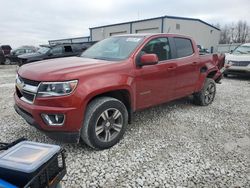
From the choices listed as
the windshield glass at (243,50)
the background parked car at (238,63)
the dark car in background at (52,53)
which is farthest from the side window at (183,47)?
the dark car in background at (52,53)

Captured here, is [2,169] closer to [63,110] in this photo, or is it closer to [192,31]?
[63,110]

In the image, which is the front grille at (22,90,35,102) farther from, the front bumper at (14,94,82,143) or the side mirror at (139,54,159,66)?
the side mirror at (139,54,159,66)

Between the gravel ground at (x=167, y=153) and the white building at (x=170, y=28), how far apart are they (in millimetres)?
18113

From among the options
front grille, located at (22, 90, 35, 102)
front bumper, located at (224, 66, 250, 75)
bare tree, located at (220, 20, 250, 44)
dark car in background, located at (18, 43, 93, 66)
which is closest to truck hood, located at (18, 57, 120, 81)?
front grille, located at (22, 90, 35, 102)

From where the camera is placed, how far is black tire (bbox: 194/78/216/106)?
5.68m

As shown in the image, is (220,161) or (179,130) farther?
(179,130)

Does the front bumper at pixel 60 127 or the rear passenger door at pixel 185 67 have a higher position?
the rear passenger door at pixel 185 67

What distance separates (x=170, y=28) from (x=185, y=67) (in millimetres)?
18988

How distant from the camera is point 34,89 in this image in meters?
3.04

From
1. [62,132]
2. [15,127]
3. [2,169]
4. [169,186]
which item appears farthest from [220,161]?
[15,127]

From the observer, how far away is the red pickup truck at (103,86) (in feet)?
9.69

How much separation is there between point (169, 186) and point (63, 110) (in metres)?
1.57

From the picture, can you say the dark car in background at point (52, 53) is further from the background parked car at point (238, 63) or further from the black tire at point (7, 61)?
the background parked car at point (238, 63)

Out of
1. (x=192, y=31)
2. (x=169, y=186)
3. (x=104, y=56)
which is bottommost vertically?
→ (x=169, y=186)
